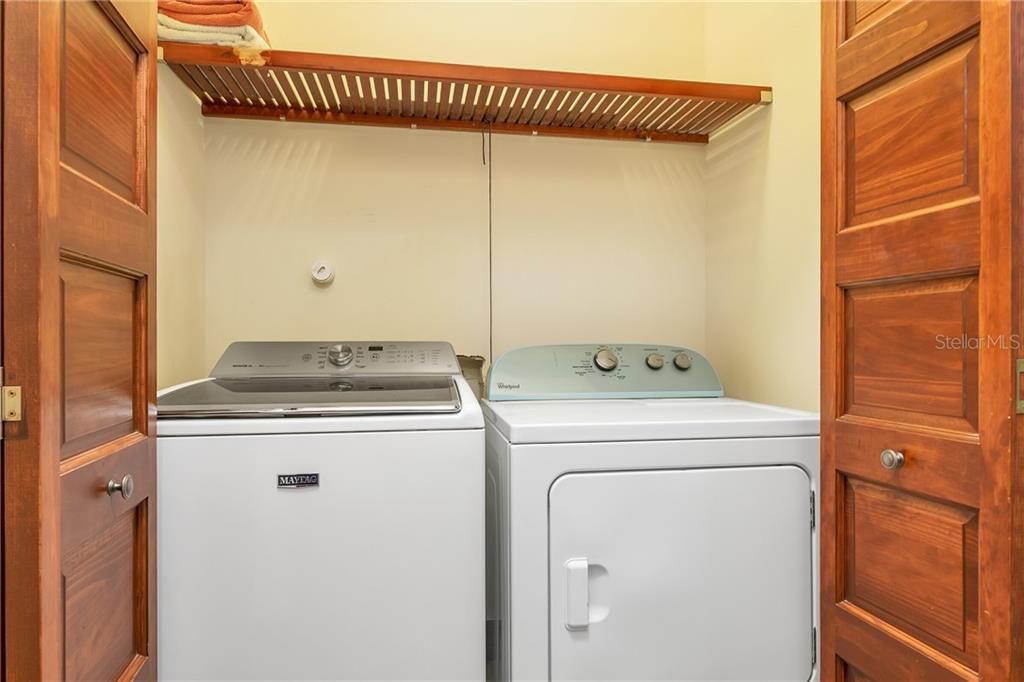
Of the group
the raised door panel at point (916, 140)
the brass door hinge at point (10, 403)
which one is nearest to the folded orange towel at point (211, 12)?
the brass door hinge at point (10, 403)

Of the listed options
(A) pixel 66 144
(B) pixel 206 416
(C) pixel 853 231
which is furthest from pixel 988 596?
(A) pixel 66 144

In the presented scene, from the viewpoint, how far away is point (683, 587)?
4.29 ft

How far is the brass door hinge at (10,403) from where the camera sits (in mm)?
776

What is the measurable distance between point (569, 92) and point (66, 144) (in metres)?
1.31

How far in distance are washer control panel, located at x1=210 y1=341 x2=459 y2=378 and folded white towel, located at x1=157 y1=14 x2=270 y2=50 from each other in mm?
807

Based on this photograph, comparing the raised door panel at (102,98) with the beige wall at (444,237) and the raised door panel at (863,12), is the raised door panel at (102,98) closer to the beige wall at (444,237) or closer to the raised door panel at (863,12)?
the beige wall at (444,237)

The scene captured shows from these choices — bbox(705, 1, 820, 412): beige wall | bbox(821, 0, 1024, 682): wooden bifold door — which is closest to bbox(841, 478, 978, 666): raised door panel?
bbox(821, 0, 1024, 682): wooden bifold door

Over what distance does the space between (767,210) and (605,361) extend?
2.21 ft

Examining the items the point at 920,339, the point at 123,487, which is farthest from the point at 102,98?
the point at 920,339

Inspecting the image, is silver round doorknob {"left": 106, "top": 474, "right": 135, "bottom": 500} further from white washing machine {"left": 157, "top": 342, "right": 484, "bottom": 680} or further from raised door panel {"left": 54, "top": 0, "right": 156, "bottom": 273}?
raised door panel {"left": 54, "top": 0, "right": 156, "bottom": 273}

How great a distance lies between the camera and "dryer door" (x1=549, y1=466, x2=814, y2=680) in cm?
127

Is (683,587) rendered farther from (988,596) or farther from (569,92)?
(569,92)

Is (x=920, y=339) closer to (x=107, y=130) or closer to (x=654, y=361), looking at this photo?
(x=654, y=361)

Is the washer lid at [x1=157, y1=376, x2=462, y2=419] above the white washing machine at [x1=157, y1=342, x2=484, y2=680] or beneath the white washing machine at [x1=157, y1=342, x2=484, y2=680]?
above
